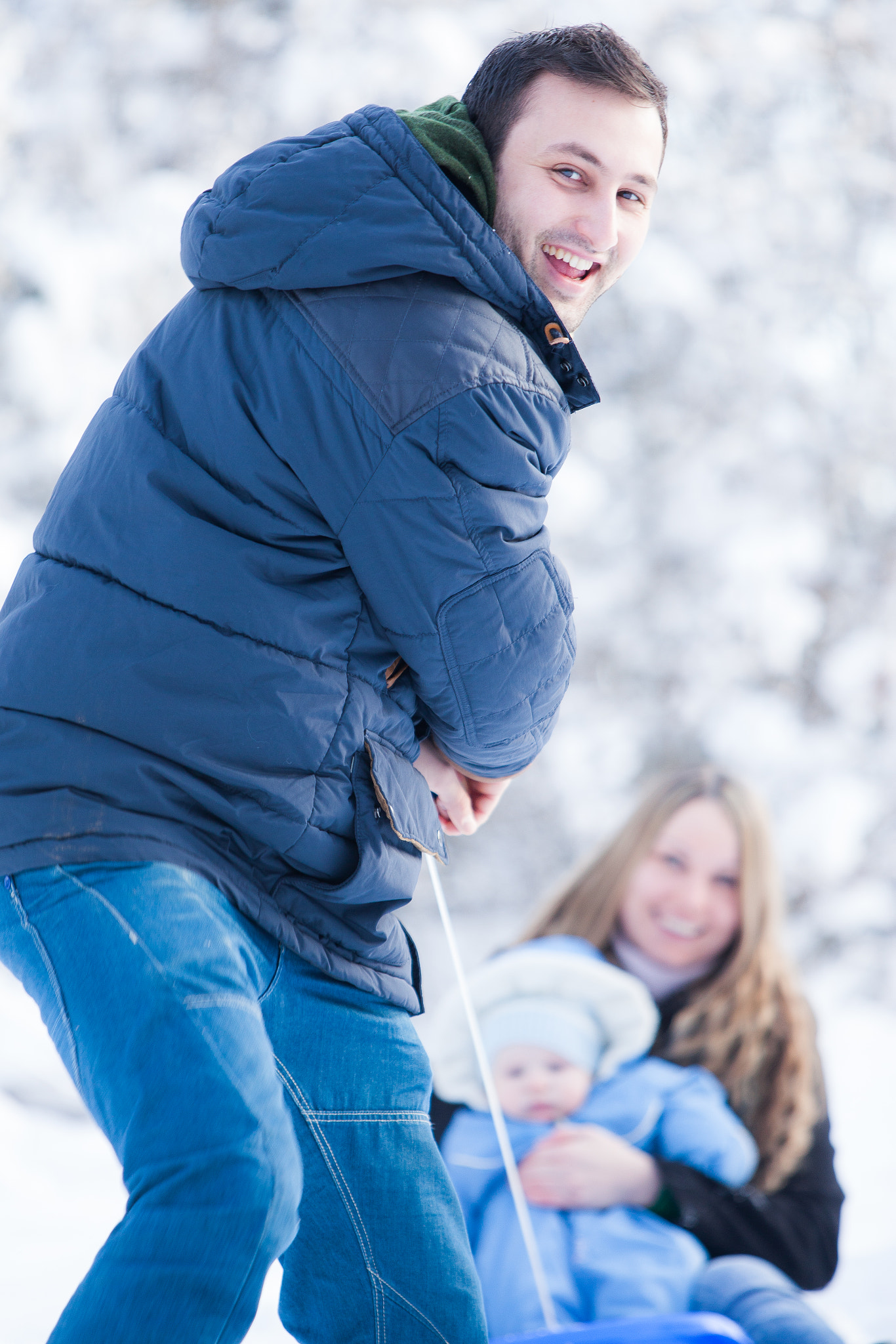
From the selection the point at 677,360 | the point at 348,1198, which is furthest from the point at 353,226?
the point at 677,360

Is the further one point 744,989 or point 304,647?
point 744,989

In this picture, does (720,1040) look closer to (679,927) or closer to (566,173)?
(679,927)

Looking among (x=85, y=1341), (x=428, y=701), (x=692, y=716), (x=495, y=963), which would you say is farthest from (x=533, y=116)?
(x=692, y=716)

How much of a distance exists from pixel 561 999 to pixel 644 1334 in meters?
0.87

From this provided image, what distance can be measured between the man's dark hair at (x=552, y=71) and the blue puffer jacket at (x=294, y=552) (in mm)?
127

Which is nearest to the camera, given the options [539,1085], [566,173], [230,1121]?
[230,1121]

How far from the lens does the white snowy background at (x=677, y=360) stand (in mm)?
2594

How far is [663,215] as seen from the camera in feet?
9.41

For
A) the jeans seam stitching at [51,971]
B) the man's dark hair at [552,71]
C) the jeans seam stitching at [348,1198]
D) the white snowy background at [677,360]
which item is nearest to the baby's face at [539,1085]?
the white snowy background at [677,360]

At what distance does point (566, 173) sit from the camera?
846 mm

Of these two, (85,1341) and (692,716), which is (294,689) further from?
(692,716)

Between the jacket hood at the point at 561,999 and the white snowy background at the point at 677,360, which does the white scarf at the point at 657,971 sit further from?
the white snowy background at the point at 677,360

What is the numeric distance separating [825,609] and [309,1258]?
2.25 meters

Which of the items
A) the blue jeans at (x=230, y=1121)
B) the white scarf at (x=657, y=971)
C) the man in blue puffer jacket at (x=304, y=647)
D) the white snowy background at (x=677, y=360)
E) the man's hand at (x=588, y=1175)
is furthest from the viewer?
the white snowy background at (x=677, y=360)
